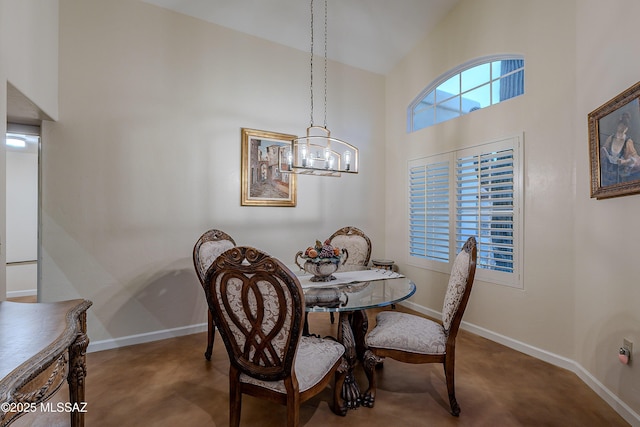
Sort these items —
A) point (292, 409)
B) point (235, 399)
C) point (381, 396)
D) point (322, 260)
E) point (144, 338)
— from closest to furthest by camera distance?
point (292, 409) → point (235, 399) → point (381, 396) → point (322, 260) → point (144, 338)

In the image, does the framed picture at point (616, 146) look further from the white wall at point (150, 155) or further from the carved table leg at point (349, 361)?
the white wall at point (150, 155)

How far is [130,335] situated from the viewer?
306 centimetres

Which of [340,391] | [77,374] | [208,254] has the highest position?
[208,254]

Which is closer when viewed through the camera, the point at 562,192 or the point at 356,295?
the point at 356,295

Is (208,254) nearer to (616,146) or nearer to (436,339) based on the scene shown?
(436,339)

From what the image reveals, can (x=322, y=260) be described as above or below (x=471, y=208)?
below

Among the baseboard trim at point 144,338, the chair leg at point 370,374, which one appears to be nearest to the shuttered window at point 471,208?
the chair leg at point 370,374

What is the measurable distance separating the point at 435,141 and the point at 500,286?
1.90 metres

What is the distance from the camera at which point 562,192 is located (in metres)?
2.62

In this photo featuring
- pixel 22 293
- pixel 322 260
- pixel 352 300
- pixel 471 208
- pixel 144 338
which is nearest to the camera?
pixel 352 300

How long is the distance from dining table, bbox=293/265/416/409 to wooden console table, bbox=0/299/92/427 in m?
1.09

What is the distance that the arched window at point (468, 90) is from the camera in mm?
3104

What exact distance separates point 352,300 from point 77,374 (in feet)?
4.77

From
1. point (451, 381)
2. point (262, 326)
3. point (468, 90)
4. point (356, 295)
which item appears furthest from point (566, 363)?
point (468, 90)
